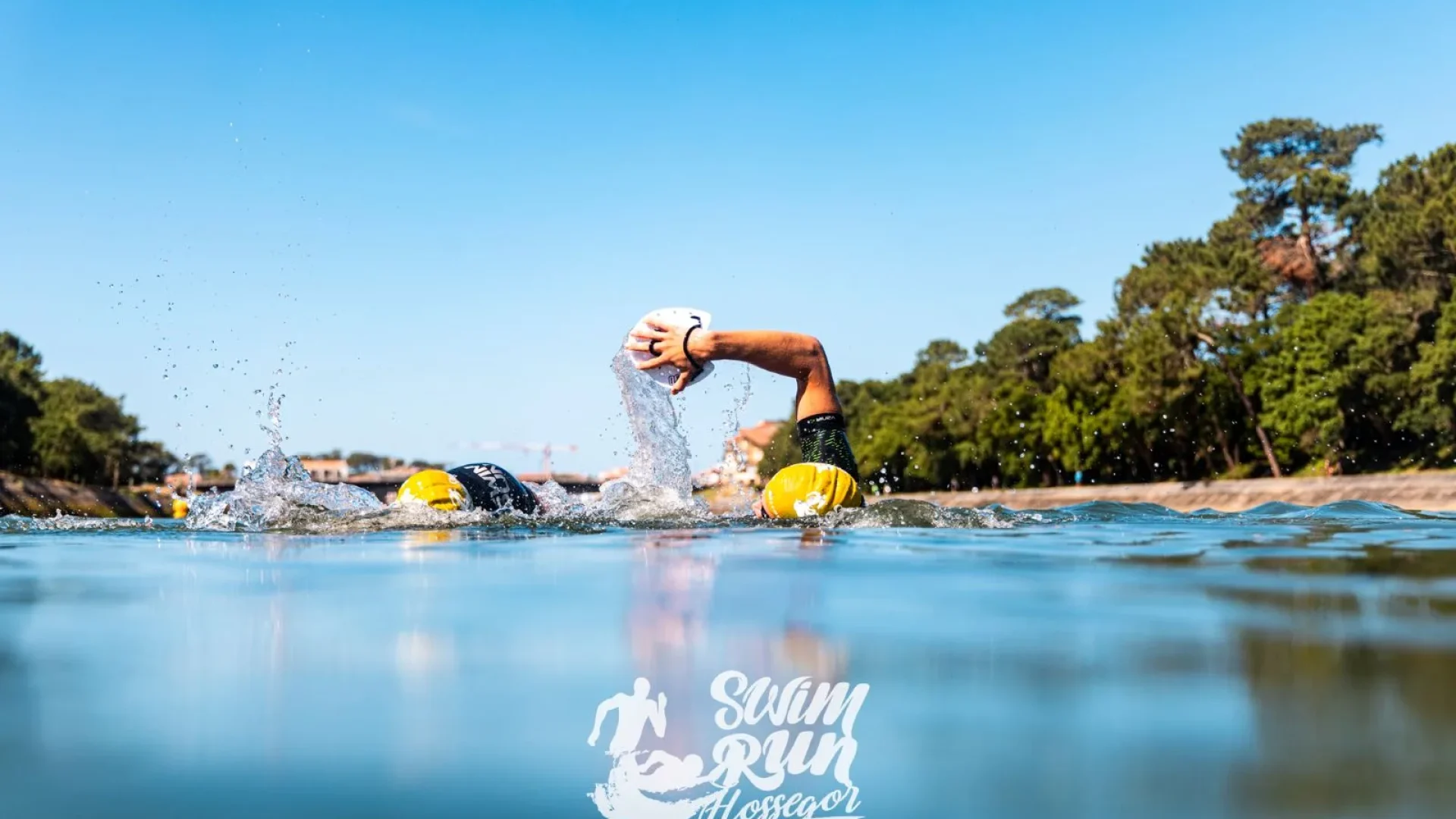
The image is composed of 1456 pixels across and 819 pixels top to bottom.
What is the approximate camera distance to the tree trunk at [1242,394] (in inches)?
2307

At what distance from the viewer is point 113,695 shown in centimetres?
329

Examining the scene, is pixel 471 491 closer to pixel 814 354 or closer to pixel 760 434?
pixel 814 354

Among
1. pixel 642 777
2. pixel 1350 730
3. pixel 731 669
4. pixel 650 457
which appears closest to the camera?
pixel 642 777

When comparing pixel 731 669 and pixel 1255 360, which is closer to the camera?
pixel 731 669

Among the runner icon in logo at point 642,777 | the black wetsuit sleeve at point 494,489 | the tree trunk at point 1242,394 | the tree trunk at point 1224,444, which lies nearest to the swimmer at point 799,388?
the black wetsuit sleeve at point 494,489

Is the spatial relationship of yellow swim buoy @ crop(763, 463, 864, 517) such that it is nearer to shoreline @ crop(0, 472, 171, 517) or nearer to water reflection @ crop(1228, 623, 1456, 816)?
water reflection @ crop(1228, 623, 1456, 816)

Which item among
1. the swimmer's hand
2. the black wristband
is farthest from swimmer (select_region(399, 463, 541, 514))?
the black wristband

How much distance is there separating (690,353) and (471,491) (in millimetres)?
3409

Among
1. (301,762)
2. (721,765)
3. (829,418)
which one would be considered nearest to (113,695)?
(301,762)

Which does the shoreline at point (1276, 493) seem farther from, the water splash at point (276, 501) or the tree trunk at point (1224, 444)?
the water splash at point (276, 501)

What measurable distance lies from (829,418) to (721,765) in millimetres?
11886

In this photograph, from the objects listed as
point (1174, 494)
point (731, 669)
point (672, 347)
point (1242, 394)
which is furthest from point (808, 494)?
point (1242, 394)

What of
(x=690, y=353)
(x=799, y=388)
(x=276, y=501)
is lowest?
(x=276, y=501)

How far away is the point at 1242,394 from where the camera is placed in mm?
59125
